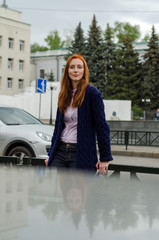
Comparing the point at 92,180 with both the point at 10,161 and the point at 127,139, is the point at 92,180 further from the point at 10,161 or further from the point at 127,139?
the point at 127,139

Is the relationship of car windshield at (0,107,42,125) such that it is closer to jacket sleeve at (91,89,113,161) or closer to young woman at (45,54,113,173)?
young woman at (45,54,113,173)

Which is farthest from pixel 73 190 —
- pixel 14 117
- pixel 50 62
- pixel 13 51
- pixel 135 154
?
pixel 50 62

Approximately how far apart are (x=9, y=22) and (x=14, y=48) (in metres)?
3.66

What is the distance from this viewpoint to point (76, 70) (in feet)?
12.0

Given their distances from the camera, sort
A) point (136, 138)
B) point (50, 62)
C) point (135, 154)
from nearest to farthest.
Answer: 1. point (135, 154)
2. point (136, 138)
3. point (50, 62)

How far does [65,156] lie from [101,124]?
0.40 meters

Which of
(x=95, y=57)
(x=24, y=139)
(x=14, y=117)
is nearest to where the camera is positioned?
(x=24, y=139)

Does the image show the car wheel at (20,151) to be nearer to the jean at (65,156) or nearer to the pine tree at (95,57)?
the jean at (65,156)

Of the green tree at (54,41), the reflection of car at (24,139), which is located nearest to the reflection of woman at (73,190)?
the reflection of car at (24,139)

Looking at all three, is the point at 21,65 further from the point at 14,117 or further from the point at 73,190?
the point at 73,190

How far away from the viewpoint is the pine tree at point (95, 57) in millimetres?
57438

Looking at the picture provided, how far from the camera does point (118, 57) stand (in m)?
57.7

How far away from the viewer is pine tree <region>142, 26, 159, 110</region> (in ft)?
182

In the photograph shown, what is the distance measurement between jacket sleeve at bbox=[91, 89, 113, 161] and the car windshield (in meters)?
6.06
